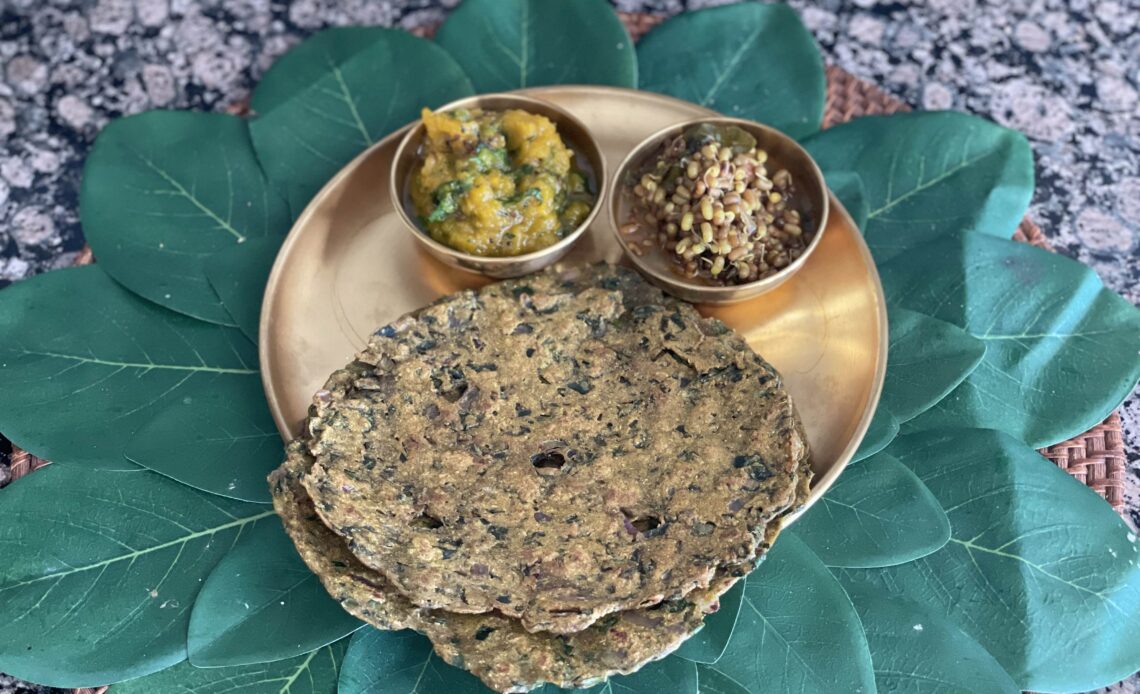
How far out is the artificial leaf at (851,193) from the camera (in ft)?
10.1

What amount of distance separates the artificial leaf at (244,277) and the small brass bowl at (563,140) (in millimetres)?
504

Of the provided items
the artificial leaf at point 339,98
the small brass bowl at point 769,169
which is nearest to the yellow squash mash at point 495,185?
the small brass bowl at point 769,169

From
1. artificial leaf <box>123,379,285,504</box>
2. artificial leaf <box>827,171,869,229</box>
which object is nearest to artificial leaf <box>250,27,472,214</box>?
artificial leaf <box>123,379,285,504</box>

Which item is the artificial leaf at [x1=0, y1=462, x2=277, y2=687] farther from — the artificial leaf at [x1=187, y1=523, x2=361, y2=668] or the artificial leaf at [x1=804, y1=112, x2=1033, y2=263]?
the artificial leaf at [x1=804, y1=112, x2=1033, y2=263]

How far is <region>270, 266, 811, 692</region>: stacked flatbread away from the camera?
2271mm

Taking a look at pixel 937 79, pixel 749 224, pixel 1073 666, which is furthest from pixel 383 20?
pixel 1073 666

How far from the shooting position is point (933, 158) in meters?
3.27

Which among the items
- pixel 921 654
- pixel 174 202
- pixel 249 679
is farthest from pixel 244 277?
pixel 921 654

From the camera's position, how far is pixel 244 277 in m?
3.01

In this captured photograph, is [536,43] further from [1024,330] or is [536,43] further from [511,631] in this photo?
[511,631]

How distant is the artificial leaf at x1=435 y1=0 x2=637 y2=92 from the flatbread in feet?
5.99

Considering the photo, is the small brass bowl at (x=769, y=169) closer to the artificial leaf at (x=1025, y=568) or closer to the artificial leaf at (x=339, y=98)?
the artificial leaf at (x=1025, y=568)

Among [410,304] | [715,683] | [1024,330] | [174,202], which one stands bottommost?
[715,683]

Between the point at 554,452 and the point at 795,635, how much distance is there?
820 mm
